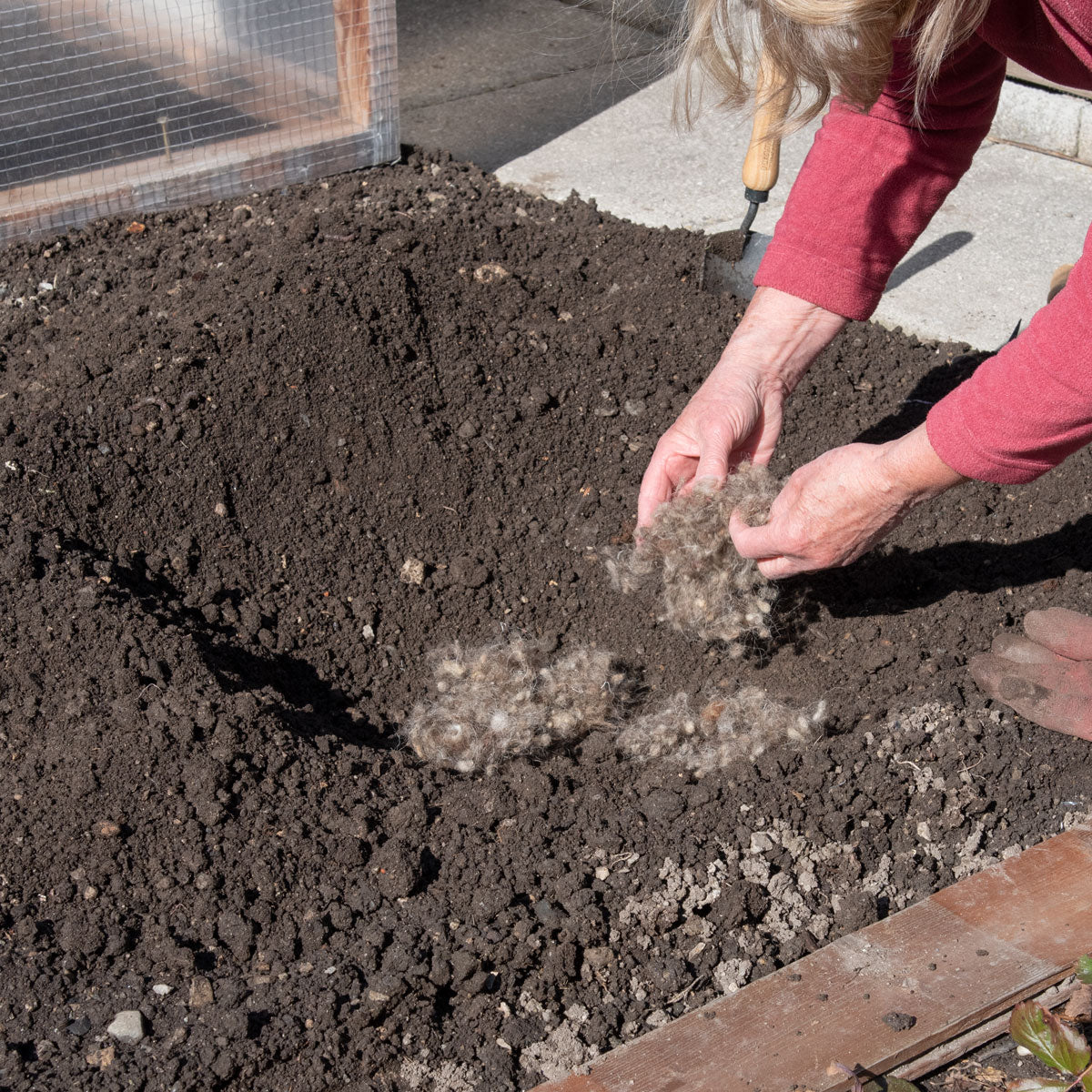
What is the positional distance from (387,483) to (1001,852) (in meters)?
1.60

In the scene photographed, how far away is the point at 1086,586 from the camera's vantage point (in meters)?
2.64

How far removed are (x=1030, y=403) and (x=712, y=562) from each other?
2.75 feet

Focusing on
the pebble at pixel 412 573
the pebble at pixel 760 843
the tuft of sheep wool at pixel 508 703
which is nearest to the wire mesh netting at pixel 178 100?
the pebble at pixel 412 573

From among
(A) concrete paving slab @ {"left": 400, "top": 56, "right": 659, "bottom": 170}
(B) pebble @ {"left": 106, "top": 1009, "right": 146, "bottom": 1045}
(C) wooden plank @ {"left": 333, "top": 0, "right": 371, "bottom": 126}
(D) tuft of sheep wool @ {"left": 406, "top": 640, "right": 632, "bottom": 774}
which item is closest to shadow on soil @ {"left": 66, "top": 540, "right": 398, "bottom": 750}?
(D) tuft of sheep wool @ {"left": 406, "top": 640, "right": 632, "bottom": 774}

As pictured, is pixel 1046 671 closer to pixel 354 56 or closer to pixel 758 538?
pixel 758 538

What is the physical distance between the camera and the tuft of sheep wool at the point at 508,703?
2.24 metres

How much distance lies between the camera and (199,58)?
11.6ft

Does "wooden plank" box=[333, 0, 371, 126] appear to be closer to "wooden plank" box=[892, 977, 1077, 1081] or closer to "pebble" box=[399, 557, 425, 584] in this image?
"pebble" box=[399, 557, 425, 584]

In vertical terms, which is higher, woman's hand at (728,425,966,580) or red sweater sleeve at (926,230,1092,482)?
red sweater sleeve at (926,230,1092,482)

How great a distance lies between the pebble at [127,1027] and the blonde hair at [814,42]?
1.59 metres

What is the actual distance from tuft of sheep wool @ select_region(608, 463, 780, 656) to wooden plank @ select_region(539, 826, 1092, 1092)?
0.72 m

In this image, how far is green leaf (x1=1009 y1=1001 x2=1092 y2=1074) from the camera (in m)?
1.31

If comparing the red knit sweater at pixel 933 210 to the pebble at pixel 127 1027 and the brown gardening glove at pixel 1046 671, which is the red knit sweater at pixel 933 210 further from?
the pebble at pixel 127 1027

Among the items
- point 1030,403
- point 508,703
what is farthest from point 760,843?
point 1030,403
